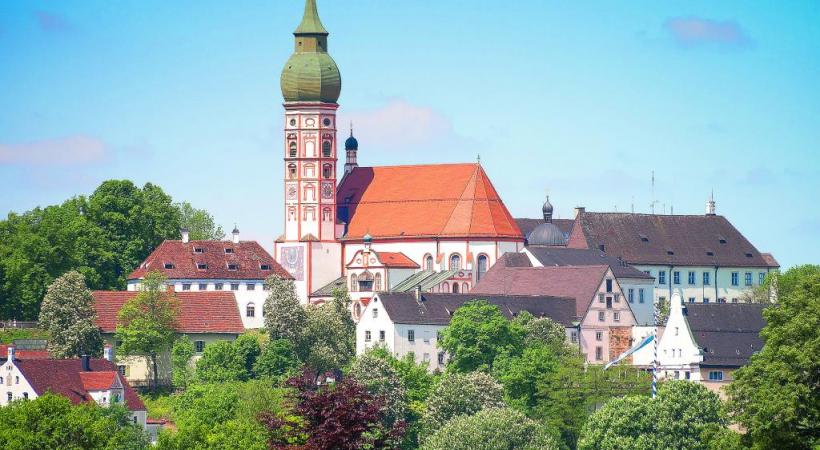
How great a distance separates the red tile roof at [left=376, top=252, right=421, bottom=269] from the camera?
15162 centimetres

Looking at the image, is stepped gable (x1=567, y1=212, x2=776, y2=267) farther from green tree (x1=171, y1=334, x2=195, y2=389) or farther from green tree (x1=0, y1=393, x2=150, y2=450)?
green tree (x1=0, y1=393, x2=150, y2=450)

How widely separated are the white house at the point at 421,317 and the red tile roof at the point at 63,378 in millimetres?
16301

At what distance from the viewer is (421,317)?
441ft

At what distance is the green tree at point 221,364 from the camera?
12988 centimetres

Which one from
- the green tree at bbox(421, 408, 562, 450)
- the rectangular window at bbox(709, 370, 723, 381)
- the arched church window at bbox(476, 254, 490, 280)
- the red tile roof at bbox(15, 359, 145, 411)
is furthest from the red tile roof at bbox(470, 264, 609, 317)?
the red tile roof at bbox(15, 359, 145, 411)

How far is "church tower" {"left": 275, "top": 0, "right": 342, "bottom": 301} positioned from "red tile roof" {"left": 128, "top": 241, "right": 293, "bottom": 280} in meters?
5.33

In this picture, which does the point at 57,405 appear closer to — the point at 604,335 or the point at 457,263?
the point at 604,335

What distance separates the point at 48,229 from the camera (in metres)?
143

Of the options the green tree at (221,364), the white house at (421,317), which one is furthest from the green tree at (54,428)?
the white house at (421,317)

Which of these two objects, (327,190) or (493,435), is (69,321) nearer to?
(327,190)

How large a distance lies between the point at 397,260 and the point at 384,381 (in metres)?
32.8

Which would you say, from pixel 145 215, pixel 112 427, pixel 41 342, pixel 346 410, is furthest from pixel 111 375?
pixel 346 410

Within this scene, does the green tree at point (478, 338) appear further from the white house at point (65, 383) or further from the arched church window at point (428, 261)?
the arched church window at point (428, 261)

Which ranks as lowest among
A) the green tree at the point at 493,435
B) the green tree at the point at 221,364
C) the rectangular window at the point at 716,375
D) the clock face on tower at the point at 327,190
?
the green tree at the point at 493,435
